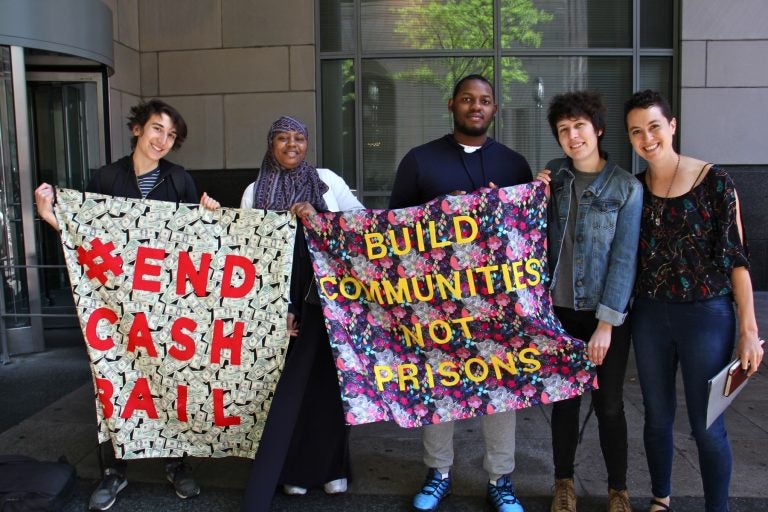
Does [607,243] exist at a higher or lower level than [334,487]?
higher

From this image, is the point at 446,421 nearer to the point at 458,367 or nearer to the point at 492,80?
the point at 458,367

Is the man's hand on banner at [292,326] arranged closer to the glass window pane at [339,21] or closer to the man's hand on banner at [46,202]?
the man's hand on banner at [46,202]

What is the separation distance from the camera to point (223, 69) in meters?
8.14

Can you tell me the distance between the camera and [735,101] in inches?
311

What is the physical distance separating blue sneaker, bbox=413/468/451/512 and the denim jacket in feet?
3.75

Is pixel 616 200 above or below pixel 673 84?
below

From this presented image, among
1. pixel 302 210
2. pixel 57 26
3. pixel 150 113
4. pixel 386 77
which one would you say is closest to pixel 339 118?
pixel 386 77

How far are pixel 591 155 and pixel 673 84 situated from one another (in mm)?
6024

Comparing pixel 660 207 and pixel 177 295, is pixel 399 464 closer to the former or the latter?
pixel 177 295

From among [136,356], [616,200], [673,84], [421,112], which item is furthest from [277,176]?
[673,84]

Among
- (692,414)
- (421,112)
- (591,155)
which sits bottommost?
(692,414)

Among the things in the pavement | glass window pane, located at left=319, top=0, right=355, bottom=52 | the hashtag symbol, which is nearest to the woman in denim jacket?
the pavement

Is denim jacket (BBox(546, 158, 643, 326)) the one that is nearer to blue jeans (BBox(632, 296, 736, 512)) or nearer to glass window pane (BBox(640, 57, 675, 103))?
blue jeans (BBox(632, 296, 736, 512))

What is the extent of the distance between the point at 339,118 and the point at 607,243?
591cm
